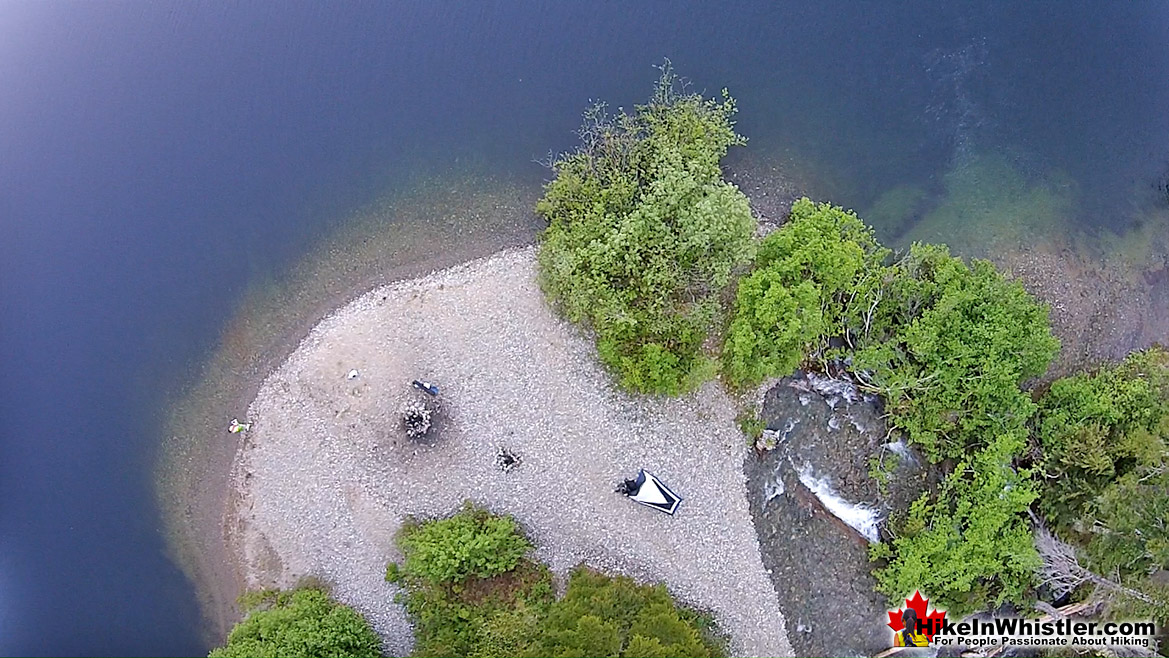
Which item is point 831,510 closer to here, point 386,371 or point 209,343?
point 386,371

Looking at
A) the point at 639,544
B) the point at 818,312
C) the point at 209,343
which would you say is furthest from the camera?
the point at 209,343

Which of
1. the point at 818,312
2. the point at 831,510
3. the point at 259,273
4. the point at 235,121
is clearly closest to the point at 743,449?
the point at 831,510

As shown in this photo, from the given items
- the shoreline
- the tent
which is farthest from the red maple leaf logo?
the shoreline

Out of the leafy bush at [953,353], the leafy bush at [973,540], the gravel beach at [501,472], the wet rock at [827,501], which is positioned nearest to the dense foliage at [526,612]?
the gravel beach at [501,472]

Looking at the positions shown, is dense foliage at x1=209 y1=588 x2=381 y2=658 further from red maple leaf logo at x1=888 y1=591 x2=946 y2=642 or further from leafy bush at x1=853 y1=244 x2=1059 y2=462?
leafy bush at x1=853 y1=244 x2=1059 y2=462

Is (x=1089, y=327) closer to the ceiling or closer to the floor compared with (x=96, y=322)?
closer to the floor

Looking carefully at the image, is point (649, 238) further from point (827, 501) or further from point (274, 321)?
point (274, 321)

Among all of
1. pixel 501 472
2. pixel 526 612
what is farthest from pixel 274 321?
pixel 526 612

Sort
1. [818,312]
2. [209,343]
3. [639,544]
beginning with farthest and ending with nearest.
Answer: [209,343] < [639,544] < [818,312]
